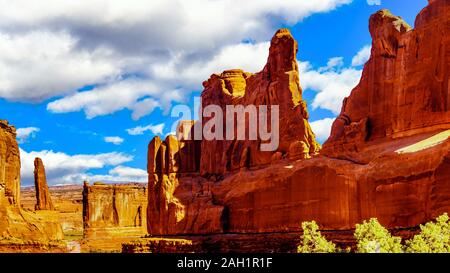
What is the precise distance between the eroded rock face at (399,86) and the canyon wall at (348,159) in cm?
6

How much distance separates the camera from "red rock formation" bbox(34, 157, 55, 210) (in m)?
73.1

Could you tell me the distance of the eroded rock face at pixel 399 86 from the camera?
125 feet

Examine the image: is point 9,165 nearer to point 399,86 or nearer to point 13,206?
point 13,206

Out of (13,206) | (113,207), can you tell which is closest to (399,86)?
(13,206)

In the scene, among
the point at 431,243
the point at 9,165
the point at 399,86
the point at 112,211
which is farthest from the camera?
the point at 112,211

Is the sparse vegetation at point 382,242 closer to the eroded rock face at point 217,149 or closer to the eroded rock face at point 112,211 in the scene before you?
the eroded rock face at point 217,149

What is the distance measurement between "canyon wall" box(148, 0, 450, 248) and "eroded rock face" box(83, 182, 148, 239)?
33.9 metres

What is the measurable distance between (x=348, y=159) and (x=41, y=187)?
4072 centimetres

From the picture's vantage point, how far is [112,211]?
323 feet

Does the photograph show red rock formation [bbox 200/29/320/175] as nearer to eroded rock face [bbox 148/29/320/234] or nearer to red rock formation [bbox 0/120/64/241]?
eroded rock face [bbox 148/29/320/234]

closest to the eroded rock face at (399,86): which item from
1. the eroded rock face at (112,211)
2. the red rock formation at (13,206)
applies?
the red rock formation at (13,206)

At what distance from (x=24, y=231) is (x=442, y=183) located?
29.8 metres
